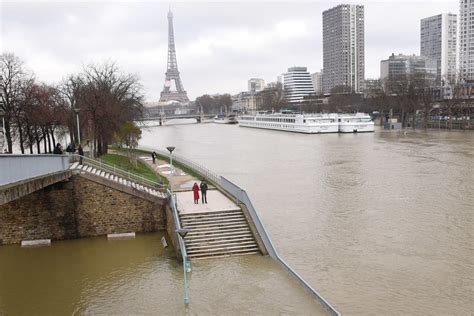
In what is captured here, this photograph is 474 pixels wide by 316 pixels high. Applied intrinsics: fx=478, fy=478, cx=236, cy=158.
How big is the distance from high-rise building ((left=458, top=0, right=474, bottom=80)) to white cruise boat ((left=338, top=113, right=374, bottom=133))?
113 meters

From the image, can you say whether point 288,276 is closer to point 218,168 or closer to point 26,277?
point 26,277

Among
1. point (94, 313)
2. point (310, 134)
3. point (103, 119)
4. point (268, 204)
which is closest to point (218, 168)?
point (103, 119)

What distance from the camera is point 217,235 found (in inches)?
789

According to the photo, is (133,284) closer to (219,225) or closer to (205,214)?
(219,225)

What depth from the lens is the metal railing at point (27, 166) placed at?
15508mm

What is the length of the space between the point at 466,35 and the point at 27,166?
210 metres

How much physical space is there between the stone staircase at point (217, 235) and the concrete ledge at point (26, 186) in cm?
560

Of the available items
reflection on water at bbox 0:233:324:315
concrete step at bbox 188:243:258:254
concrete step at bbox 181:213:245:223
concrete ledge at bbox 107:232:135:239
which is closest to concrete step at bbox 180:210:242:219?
concrete step at bbox 181:213:245:223

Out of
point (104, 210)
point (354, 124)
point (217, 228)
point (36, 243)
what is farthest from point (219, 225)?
point (354, 124)

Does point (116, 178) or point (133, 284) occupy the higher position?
point (116, 178)

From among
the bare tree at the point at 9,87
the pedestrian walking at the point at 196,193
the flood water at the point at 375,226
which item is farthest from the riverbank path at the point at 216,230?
the bare tree at the point at 9,87

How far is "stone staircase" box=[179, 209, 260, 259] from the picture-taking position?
19.2m

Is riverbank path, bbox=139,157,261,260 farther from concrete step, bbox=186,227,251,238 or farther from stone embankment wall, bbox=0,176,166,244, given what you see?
stone embankment wall, bbox=0,176,166,244

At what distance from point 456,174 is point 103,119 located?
30.6 metres
